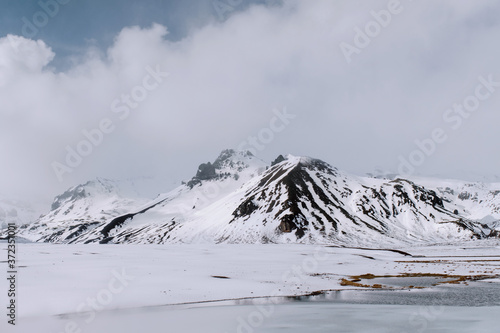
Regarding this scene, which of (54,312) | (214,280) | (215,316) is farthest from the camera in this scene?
(214,280)

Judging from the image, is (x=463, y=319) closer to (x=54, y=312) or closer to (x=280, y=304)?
(x=280, y=304)

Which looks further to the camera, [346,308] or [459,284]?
[459,284]

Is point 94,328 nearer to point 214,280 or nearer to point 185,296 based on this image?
point 185,296

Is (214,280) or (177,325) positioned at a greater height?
(214,280)

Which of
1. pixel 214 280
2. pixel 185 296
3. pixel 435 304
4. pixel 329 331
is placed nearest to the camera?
pixel 329 331

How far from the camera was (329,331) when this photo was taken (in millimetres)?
20266

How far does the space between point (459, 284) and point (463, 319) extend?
25303 mm

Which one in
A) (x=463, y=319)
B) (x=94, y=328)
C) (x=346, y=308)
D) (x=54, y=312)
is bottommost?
(x=463, y=319)

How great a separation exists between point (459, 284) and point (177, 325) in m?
37.2

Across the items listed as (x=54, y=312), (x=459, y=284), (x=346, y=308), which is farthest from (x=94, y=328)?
(x=459, y=284)

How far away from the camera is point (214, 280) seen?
144ft

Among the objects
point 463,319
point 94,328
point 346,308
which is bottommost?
point 463,319

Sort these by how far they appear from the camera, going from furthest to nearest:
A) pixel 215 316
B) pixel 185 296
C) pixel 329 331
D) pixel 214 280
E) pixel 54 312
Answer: pixel 214 280, pixel 185 296, pixel 54 312, pixel 215 316, pixel 329 331

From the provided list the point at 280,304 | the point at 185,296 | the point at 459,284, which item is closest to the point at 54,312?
the point at 185,296
